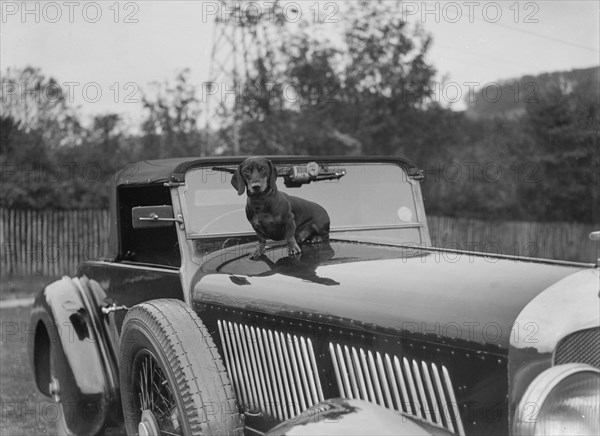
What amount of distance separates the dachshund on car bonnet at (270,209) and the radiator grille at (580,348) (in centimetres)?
155

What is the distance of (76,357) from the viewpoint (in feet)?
13.8

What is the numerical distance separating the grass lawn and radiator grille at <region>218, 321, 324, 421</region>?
228 cm

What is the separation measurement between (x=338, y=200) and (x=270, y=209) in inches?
27.4

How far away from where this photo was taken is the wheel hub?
3.29 meters

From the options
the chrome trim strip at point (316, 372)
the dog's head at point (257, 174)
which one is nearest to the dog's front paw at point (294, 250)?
the dog's head at point (257, 174)

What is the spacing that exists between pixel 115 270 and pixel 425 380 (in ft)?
7.36

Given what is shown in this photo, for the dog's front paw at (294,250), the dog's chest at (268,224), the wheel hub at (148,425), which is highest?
the dog's chest at (268,224)

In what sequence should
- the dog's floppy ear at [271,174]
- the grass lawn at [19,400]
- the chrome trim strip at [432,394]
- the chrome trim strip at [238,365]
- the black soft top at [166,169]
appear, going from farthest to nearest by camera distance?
1. the grass lawn at [19,400]
2. the black soft top at [166,169]
3. the dog's floppy ear at [271,174]
4. the chrome trim strip at [238,365]
5. the chrome trim strip at [432,394]

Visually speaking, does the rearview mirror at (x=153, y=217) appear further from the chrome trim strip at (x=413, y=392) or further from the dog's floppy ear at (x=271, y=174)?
the chrome trim strip at (x=413, y=392)

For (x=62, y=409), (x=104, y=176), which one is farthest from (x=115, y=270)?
(x=104, y=176)

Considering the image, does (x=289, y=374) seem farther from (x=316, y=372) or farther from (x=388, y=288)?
(x=388, y=288)

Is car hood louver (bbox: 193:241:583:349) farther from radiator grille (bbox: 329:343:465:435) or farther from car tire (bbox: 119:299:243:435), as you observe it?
car tire (bbox: 119:299:243:435)

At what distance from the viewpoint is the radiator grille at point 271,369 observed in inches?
115

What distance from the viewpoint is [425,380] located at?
2477 millimetres
